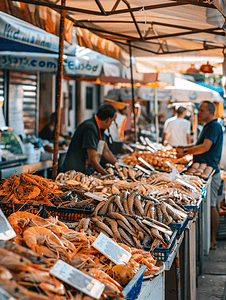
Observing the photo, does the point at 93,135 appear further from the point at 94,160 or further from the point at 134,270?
the point at 134,270

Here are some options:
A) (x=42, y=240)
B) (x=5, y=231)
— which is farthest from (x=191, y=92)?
(x=5, y=231)

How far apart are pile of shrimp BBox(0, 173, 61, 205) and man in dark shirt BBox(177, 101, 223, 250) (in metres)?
3.55

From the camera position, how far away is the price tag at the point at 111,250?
196cm

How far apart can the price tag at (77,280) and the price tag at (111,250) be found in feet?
1.51

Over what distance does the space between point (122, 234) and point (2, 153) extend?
13.3 feet

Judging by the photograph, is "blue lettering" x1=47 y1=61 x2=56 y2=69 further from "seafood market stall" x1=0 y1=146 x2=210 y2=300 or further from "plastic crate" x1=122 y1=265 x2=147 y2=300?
"plastic crate" x1=122 y1=265 x2=147 y2=300

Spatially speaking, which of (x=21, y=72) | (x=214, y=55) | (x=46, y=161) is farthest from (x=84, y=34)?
(x=21, y=72)

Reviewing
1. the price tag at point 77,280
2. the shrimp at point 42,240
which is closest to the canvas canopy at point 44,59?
the shrimp at point 42,240

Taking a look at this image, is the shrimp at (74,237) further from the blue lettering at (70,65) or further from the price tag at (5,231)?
the blue lettering at (70,65)

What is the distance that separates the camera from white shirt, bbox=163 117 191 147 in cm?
1010

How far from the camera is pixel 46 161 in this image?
7242mm

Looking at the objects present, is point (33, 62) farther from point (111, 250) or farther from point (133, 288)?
point (133, 288)

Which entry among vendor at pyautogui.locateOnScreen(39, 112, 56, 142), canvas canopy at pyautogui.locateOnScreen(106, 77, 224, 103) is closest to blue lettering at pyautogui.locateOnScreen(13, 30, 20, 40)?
vendor at pyautogui.locateOnScreen(39, 112, 56, 142)

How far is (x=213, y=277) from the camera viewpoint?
4.91 meters
